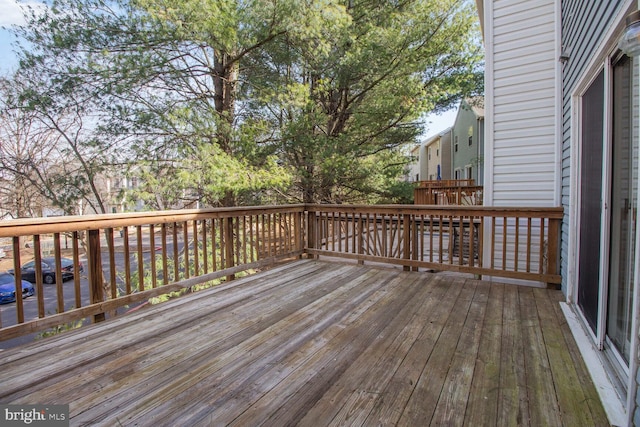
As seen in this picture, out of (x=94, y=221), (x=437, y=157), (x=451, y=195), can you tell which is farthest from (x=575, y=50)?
(x=437, y=157)

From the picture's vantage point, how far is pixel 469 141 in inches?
538

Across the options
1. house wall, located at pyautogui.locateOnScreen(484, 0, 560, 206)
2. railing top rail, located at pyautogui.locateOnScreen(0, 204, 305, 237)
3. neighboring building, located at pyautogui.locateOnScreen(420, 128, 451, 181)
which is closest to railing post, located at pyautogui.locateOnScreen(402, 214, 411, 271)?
house wall, located at pyautogui.locateOnScreen(484, 0, 560, 206)

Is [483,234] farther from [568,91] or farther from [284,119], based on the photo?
[284,119]

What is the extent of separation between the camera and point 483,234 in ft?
13.8

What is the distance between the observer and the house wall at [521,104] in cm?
384

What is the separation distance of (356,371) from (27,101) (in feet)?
23.1

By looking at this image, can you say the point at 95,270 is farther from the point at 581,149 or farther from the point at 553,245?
the point at 553,245

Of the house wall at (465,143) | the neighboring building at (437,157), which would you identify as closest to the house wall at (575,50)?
the house wall at (465,143)

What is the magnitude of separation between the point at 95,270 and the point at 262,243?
2116 mm

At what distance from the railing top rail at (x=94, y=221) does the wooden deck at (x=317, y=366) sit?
2.59 ft

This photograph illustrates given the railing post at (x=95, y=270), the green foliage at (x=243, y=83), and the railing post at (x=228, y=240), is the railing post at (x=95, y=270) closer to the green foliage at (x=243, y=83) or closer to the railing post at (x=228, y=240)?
the railing post at (x=228, y=240)

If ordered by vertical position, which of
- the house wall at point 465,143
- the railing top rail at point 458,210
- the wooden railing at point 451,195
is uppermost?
the house wall at point 465,143

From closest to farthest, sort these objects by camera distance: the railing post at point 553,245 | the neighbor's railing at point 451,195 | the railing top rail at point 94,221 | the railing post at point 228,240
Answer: the railing top rail at point 94,221, the railing post at point 553,245, the railing post at point 228,240, the neighbor's railing at point 451,195

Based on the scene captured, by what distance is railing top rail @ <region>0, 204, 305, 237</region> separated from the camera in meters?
2.16
